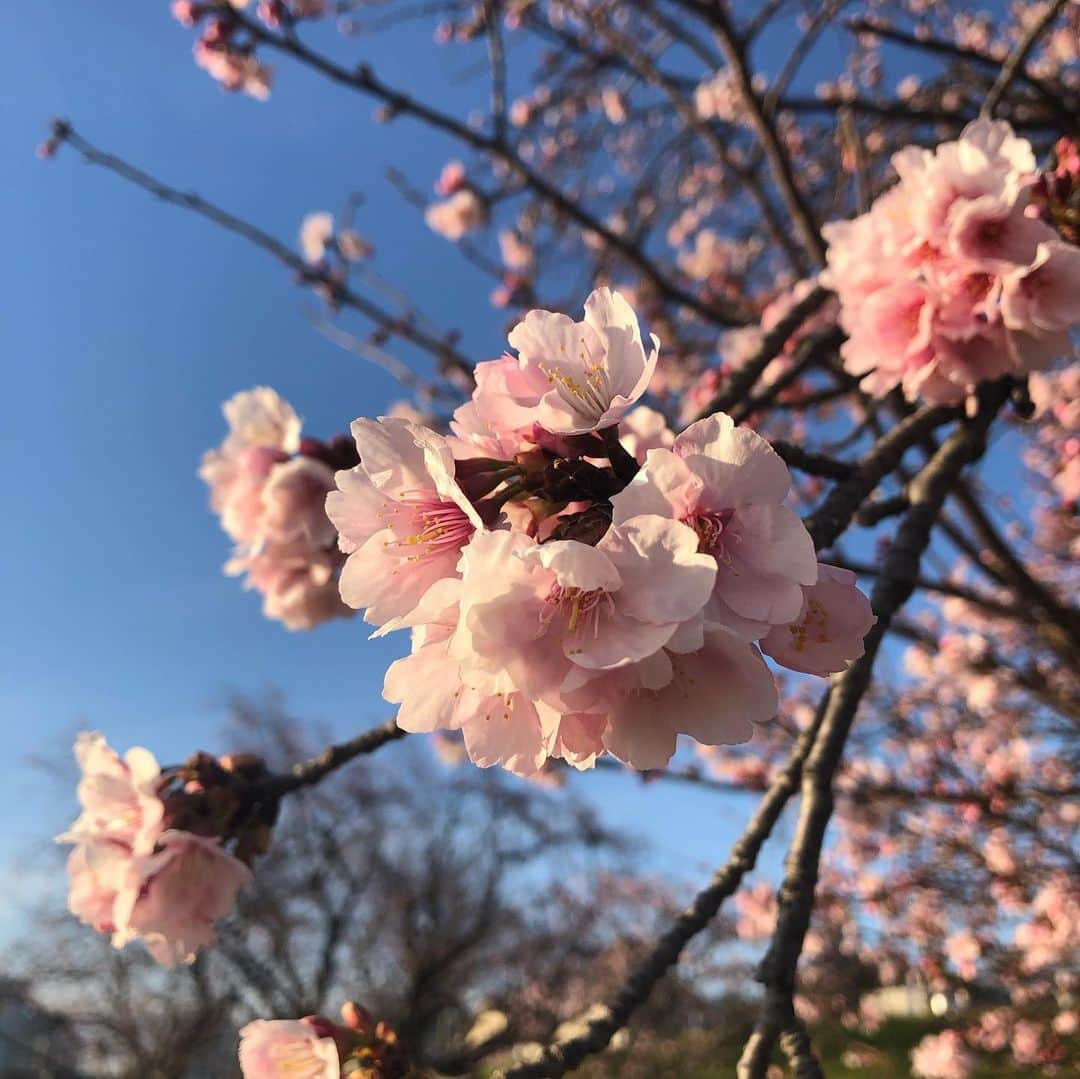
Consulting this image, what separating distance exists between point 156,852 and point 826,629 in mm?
998

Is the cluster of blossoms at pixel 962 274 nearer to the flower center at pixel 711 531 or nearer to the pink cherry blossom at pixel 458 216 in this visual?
the flower center at pixel 711 531

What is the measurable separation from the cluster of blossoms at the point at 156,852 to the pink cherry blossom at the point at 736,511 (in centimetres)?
91

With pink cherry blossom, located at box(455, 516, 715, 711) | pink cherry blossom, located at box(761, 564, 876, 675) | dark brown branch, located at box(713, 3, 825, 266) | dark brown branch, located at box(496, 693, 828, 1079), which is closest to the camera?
pink cherry blossom, located at box(455, 516, 715, 711)

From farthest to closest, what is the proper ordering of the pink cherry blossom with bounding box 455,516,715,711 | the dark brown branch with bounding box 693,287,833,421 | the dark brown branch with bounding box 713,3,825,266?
the dark brown branch with bounding box 713,3,825,266 → the dark brown branch with bounding box 693,287,833,421 → the pink cherry blossom with bounding box 455,516,715,711

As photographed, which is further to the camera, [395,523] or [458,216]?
[458,216]

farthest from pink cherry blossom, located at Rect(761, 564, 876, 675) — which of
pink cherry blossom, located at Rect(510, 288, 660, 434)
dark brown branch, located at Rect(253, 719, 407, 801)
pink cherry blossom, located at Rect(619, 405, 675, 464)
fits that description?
dark brown branch, located at Rect(253, 719, 407, 801)

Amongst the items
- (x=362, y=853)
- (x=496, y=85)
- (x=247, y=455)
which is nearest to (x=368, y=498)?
(x=247, y=455)

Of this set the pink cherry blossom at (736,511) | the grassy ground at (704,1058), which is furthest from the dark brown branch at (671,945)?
the grassy ground at (704,1058)

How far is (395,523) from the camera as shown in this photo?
0.75 metres

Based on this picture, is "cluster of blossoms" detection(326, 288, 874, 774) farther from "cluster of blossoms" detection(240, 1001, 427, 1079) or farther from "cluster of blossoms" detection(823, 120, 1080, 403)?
"cluster of blossoms" detection(823, 120, 1080, 403)

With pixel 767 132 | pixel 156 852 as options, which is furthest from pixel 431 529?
pixel 767 132

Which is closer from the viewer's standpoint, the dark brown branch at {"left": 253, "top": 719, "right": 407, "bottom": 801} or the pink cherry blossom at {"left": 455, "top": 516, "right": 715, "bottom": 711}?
the pink cherry blossom at {"left": 455, "top": 516, "right": 715, "bottom": 711}

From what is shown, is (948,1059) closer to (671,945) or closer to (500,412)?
(671,945)

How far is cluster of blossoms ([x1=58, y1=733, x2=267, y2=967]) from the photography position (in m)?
1.16
